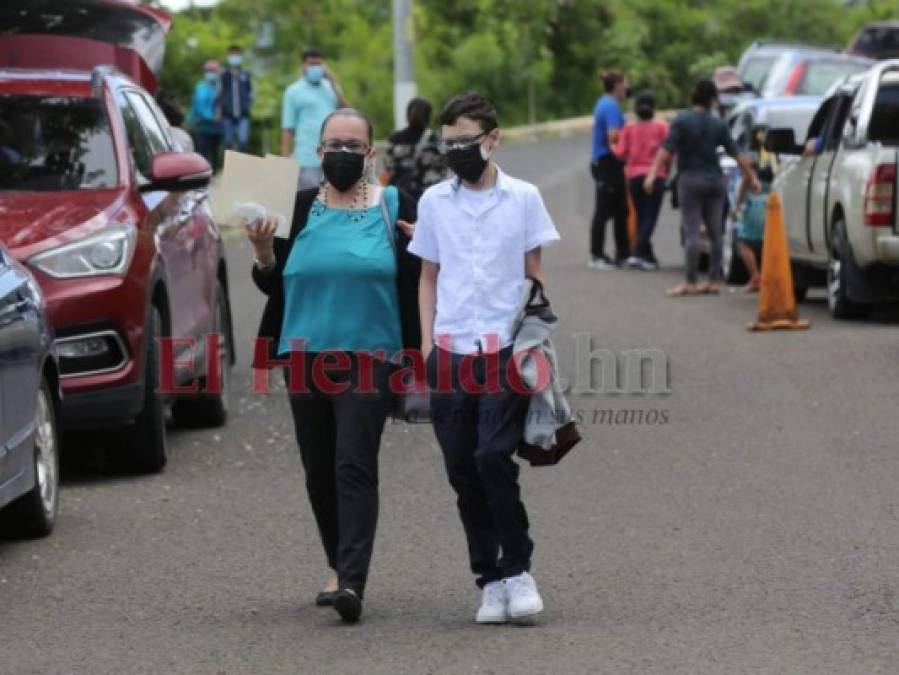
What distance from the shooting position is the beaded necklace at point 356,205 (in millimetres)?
8539

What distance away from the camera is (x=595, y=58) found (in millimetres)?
66688

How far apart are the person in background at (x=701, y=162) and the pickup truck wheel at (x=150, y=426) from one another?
932cm

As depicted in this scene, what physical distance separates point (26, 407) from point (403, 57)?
22752 mm

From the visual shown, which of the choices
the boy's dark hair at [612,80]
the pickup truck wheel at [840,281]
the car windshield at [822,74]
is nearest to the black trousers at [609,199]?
the boy's dark hair at [612,80]

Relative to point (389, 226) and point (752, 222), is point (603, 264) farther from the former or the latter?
point (389, 226)

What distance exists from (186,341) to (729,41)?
5672 cm

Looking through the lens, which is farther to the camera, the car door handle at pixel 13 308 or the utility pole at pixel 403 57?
the utility pole at pixel 403 57

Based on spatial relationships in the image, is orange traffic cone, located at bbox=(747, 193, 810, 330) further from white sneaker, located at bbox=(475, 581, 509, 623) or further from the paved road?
white sneaker, located at bbox=(475, 581, 509, 623)

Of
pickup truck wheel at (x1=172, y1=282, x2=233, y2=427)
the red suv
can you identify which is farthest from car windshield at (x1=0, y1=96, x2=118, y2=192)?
pickup truck wheel at (x1=172, y1=282, x2=233, y2=427)

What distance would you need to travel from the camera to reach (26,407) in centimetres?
987

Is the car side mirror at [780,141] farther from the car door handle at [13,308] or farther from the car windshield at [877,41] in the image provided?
the car windshield at [877,41]

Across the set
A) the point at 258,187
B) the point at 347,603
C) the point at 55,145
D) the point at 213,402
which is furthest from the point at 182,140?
the point at 347,603

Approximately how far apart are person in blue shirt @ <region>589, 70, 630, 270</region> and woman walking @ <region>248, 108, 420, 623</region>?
1597 centimetres

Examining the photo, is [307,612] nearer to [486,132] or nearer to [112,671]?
[112,671]
